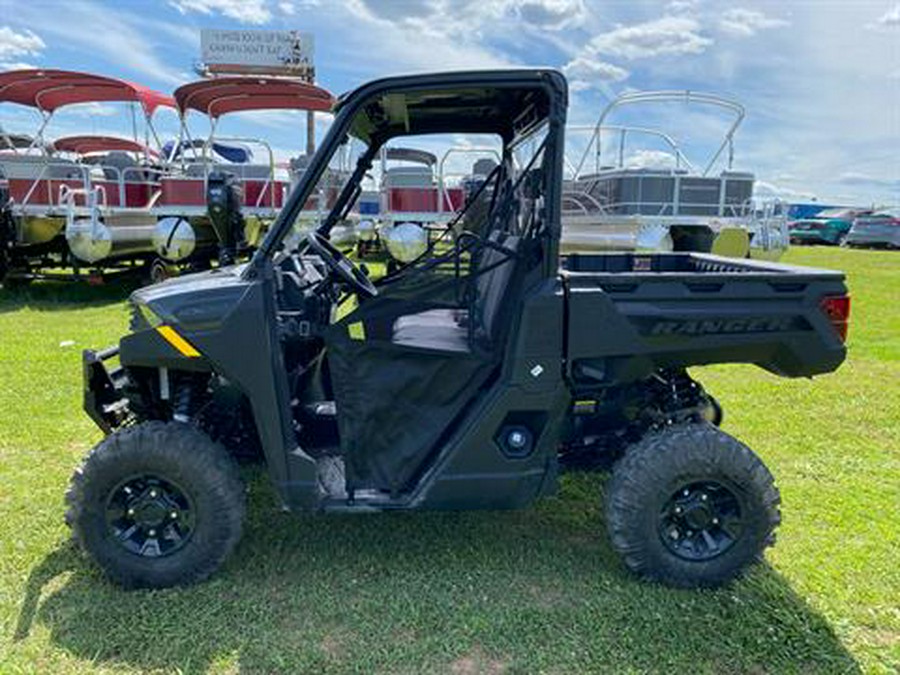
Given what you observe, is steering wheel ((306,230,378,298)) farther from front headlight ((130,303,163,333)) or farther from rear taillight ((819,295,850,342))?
rear taillight ((819,295,850,342))

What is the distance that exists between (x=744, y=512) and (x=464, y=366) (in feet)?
4.15

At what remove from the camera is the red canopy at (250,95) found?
10.3m

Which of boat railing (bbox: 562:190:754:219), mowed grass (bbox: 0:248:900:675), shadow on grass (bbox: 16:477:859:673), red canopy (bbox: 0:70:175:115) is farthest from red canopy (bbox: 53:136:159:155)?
shadow on grass (bbox: 16:477:859:673)

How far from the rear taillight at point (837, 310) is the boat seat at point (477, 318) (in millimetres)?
1284

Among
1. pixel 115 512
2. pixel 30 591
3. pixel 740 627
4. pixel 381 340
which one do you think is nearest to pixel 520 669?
pixel 740 627

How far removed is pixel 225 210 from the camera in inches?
340

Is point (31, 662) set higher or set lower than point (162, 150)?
lower

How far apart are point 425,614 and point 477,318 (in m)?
1.22

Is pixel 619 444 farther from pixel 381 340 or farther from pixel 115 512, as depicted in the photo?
pixel 115 512

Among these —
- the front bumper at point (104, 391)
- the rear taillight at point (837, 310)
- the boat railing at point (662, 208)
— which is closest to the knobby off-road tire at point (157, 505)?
the front bumper at point (104, 391)

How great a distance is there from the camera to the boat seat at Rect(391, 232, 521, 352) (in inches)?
112

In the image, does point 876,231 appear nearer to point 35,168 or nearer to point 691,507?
point 35,168

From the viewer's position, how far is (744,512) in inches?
109

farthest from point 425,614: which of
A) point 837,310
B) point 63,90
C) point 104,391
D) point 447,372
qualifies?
point 63,90
